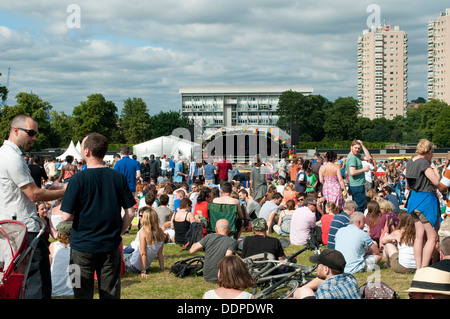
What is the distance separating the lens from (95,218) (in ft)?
13.3

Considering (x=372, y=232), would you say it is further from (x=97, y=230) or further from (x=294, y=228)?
(x=97, y=230)

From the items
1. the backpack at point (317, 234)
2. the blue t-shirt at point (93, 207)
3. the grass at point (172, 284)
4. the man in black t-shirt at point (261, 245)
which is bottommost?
the grass at point (172, 284)

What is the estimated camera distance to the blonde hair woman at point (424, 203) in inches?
235

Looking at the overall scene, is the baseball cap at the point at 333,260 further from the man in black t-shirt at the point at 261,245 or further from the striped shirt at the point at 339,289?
the man in black t-shirt at the point at 261,245

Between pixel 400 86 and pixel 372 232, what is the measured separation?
160 meters

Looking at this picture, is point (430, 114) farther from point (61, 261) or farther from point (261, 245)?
point (61, 261)

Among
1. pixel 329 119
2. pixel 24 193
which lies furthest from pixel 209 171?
pixel 329 119

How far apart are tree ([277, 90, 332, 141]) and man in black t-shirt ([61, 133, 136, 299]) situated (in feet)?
300

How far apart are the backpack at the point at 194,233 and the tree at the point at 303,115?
86.4 metres

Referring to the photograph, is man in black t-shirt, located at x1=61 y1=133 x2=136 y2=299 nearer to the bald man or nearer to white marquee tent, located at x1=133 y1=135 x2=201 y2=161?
the bald man

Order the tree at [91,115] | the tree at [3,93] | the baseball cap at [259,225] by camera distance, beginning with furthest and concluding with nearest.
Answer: the tree at [91,115], the tree at [3,93], the baseball cap at [259,225]

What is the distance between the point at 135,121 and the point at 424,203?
8858 cm

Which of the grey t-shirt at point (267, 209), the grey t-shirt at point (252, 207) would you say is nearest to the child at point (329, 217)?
the grey t-shirt at point (267, 209)

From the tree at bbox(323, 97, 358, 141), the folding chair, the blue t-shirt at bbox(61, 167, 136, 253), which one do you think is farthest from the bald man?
the tree at bbox(323, 97, 358, 141)
